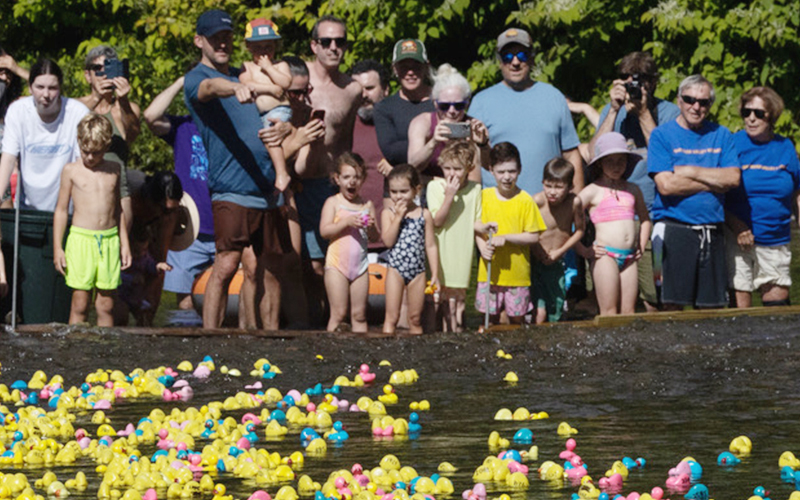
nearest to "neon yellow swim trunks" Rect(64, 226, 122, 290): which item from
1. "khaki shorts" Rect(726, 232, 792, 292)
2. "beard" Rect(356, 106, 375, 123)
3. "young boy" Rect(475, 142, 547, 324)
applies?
→ "beard" Rect(356, 106, 375, 123)

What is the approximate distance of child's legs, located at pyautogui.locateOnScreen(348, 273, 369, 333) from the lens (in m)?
11.7

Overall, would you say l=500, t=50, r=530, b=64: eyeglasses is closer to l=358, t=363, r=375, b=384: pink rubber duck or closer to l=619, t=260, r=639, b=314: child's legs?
l=619, t=260, r=639, b=314: child's legs

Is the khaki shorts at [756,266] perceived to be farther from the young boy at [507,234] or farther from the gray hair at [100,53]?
the gray hair at [100,53]

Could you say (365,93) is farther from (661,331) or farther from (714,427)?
(714,427)

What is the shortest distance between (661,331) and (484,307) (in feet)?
3.84

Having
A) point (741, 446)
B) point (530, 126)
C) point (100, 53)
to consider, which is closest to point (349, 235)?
point (530, 126)

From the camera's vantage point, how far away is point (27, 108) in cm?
1172

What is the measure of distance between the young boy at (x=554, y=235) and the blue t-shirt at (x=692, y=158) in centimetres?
61

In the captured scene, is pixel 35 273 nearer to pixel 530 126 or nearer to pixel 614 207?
pixel 530 126

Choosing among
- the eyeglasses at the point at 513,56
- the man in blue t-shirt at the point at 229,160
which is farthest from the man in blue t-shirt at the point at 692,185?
the man in blue t-shirt at the point at 229,160

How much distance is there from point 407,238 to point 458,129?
77 cm

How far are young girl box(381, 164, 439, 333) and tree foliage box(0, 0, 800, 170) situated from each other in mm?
7338

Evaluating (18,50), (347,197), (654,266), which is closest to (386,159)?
(347,197)

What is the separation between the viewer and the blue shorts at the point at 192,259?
13367mm
